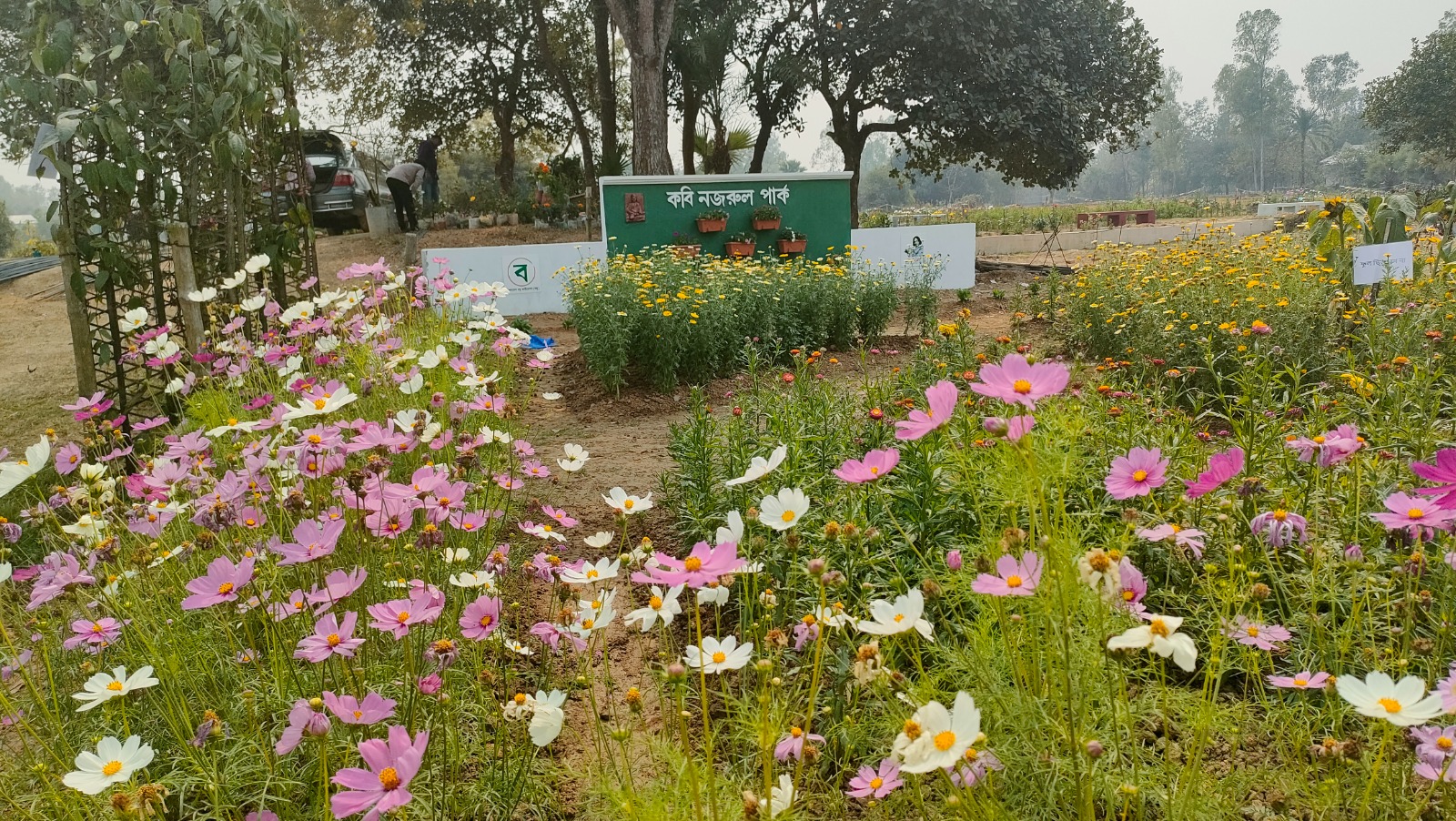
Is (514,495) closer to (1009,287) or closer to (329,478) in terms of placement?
(329,478)

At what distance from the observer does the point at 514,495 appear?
119 inches

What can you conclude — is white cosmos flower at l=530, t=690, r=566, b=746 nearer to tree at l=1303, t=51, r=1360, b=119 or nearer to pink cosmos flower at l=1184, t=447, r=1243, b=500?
pink cosmos flower at l=1184, t=447, r=1243, b=500

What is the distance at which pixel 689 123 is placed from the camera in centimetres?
1484

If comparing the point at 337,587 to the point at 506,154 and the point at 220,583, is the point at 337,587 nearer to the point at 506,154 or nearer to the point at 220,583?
the point at 220,583

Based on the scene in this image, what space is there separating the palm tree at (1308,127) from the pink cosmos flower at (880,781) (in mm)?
85507

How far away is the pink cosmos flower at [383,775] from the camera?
2.91 ft

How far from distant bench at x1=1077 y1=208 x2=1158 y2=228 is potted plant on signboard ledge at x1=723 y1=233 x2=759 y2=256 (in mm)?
13188

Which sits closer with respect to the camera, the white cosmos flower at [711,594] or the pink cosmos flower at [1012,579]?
the pink cosmos flower at [1012,579]

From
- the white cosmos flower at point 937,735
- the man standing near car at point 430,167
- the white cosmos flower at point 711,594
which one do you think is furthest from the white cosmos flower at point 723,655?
the man standing near car at point 430,167

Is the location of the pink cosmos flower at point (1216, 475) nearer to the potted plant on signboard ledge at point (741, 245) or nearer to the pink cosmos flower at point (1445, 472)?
the pink cosmos flower at point (1445, 472)

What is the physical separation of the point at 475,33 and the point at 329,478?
16.2 meters

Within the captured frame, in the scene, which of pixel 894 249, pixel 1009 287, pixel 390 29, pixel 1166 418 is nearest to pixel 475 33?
pixel 390 29

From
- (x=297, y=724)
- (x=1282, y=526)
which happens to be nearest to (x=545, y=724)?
(x=297, y=724)

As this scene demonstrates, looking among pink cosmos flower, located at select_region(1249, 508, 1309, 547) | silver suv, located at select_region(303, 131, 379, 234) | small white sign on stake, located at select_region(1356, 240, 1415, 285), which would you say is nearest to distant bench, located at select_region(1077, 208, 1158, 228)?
silver suv, located at select_region(303, 131, 379, 234)
